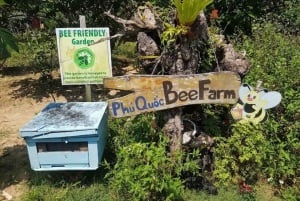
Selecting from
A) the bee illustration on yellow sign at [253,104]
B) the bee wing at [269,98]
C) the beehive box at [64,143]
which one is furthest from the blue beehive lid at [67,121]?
the bee wing at [269,98]

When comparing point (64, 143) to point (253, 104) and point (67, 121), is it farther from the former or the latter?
point (253, 104)

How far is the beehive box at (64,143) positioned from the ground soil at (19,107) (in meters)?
0.55

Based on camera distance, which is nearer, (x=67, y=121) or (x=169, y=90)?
(x=169, y=90)

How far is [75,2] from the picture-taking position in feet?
23.0

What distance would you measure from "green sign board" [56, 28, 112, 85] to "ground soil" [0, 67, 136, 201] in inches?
43.7

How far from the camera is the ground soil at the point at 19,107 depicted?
13.2 ft

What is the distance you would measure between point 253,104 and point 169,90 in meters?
0.93

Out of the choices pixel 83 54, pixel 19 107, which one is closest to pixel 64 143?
pixel 83 54

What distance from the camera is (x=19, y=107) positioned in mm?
6281

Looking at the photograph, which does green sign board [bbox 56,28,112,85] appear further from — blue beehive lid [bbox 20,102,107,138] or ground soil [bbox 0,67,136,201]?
ground soil [bbox 0,67,136,201]

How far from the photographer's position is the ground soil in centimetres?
402

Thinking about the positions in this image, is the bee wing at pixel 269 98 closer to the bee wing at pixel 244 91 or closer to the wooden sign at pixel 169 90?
the bee wing at pixel 244 91

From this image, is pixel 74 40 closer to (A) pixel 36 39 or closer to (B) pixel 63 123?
(B) pixel 63 123

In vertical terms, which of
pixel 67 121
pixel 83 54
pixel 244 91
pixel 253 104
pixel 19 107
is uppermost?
pixel 83 54
